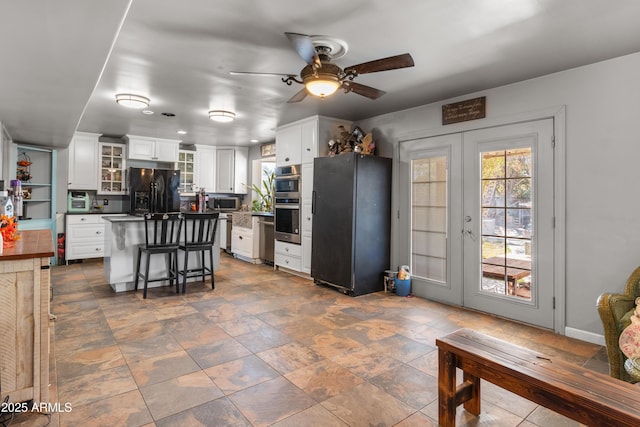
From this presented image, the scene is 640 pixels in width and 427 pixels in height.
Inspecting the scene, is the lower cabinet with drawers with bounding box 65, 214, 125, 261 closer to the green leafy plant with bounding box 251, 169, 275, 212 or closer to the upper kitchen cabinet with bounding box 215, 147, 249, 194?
→ the upper kitchen cabinet with bounding box 215, 147, 249, 194

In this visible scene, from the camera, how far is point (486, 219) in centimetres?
379

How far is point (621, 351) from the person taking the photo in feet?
6.90

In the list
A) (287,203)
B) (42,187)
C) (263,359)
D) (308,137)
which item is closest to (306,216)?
(287,203)

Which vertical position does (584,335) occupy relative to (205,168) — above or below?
below

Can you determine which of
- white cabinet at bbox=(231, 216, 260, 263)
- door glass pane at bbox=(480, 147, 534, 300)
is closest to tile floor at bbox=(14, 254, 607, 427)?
door glass pane at bbox=(480, 147, 534, 300)

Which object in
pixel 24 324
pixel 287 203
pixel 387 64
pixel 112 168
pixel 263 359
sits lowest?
pixel 263 359

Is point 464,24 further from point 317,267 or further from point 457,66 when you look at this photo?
point 317,267

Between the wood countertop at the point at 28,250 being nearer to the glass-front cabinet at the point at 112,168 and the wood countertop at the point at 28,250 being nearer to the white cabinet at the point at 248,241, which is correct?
the white cabinet at the point at 248,241

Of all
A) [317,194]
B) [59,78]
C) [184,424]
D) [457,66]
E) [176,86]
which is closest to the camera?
[184,424]

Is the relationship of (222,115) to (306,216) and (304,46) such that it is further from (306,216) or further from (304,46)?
(304,46)

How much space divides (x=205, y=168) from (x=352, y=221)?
14.9ft

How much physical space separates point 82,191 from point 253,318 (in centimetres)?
516

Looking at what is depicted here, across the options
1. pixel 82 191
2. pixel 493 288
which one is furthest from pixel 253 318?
pixel 82 191

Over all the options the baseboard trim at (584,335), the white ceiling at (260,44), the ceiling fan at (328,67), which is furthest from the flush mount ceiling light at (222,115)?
the baseboard trim at (584,335)
